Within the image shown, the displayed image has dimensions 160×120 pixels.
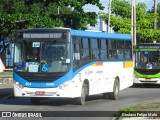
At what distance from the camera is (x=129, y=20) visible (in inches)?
2105

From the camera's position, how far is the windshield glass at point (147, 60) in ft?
108

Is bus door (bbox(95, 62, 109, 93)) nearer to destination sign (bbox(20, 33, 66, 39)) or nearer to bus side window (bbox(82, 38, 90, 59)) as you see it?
bus side window (bbox(82, 38, 90, 59))

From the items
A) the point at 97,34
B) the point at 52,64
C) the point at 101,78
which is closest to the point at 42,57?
the point at 52,64

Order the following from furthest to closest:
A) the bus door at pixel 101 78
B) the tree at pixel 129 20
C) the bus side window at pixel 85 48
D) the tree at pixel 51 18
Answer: the tree at pixel 129 20, the tree at pixel 51 18, the bus door at pixel 101 78, the bus side window at pixel 85 48

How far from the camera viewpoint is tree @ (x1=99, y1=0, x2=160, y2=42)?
2082 inches

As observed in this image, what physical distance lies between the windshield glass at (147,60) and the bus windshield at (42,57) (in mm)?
15156

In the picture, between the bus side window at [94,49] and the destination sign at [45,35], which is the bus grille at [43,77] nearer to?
the destination sign at [45,35]

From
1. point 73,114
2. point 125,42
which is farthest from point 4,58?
point 73,114

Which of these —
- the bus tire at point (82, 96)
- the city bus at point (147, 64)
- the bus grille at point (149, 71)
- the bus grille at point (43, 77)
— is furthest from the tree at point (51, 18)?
the bus grille at point (43, 77)

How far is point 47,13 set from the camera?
102 ft

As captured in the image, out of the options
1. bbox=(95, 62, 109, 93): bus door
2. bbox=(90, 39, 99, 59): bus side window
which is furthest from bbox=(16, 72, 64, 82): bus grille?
bbox=(95, 62, 109, 93): bus door

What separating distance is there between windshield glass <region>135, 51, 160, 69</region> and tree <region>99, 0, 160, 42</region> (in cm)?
1894

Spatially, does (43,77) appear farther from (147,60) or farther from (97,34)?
(147,60)

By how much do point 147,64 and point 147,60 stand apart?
27 centimetres
